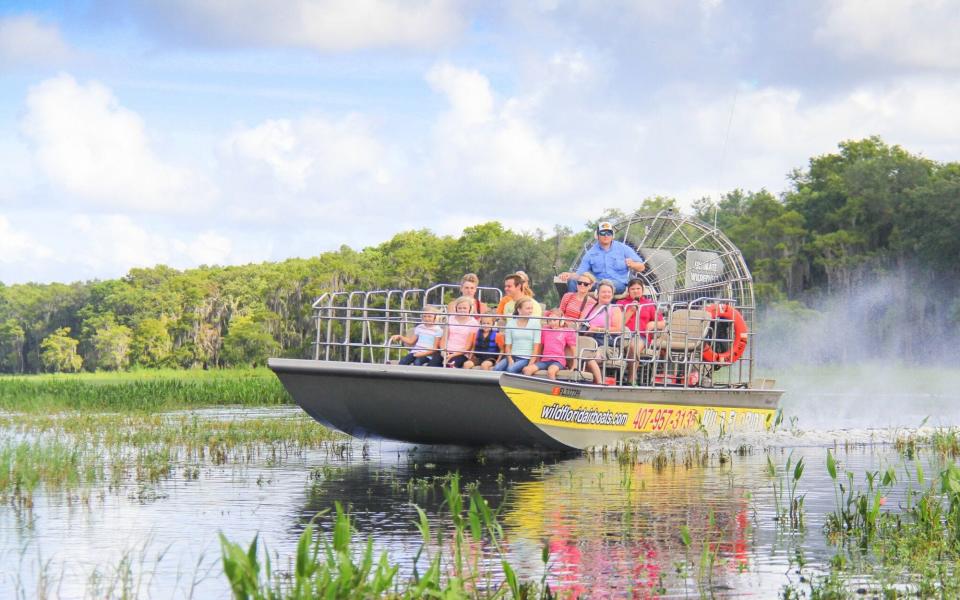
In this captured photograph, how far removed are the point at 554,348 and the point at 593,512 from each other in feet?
14.7

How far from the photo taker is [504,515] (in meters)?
12.4

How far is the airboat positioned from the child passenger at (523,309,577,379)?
0.54ft

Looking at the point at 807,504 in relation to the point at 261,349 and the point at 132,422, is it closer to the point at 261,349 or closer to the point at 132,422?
the point at 132,422

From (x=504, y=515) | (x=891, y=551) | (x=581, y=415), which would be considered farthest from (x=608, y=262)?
(x=891, y=551)

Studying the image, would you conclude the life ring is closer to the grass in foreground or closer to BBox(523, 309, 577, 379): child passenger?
BBox(523, 309, 577, 379): child passenger

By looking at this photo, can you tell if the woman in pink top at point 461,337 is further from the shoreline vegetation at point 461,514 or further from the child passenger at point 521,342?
the shoreline vegetation at point 461,514

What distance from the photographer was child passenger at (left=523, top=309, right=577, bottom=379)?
16.5 meters

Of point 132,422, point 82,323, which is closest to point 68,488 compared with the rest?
point 132,422

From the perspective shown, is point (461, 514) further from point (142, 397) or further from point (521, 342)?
point (142, 397)

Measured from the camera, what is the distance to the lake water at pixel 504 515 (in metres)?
9.64

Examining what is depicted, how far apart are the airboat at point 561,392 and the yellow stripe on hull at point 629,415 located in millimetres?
13

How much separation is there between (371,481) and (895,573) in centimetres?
700

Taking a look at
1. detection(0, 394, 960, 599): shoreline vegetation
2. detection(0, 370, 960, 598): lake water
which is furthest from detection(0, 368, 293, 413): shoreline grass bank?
detection(0, 370, 960, 598): lake water

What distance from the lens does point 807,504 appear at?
13.0 m
